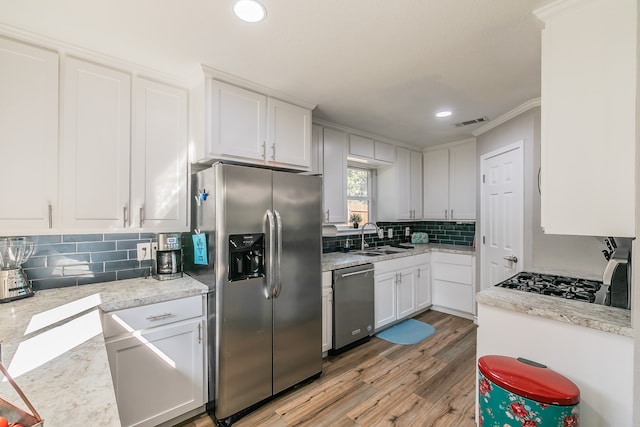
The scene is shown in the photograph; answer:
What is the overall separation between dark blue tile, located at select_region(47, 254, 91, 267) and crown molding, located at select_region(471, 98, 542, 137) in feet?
12.9

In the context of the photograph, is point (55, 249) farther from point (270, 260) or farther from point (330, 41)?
point (330, 41)

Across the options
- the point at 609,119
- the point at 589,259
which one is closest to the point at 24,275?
the point at 609,119

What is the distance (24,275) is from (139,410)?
107 cm

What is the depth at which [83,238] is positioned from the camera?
2.02 m

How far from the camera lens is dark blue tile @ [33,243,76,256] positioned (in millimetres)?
1872

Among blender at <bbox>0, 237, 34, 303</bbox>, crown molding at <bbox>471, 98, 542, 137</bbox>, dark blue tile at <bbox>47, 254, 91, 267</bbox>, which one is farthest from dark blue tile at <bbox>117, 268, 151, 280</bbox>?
crown molding at <bbox>471, 98, 542, 137</bbox>

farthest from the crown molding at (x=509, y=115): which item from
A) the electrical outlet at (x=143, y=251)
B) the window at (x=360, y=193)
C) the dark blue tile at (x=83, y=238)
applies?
the dark blue tile at (x=83, y=238)

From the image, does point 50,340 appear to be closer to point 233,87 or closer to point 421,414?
point 233,87

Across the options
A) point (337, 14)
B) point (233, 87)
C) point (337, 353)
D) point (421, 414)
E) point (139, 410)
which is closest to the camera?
point (337, 14)

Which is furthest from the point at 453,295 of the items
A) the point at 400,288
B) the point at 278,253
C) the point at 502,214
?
the point at 278,253

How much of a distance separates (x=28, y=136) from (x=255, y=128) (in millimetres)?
1371

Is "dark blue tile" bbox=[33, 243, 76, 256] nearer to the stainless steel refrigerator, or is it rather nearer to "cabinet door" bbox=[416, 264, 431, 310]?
the stainless steel refrigerator

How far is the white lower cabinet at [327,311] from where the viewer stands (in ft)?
8.66

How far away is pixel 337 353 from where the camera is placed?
2820 mm
